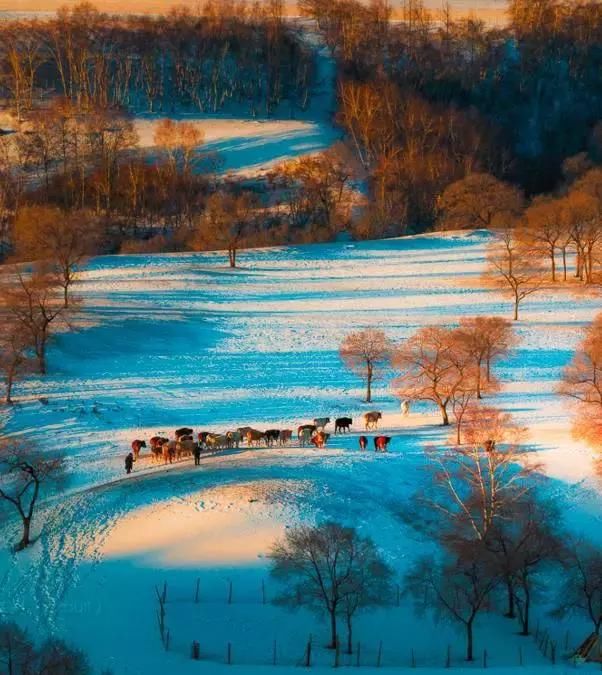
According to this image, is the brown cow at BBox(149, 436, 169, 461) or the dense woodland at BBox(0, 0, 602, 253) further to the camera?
the dense woodland at BBox(0, 0, 602, 253)

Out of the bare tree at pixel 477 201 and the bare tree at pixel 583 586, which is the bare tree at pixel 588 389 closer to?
the bare tree at pixel 583 586

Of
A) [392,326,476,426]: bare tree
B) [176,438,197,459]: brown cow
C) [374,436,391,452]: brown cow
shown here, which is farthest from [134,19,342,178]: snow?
[374,436,391,452]: brown cow

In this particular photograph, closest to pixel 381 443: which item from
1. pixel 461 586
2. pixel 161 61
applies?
pixel 461 586

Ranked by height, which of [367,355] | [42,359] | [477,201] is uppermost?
[477,201]

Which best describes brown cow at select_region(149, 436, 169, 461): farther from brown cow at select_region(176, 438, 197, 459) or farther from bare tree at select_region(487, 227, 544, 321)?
bare tree at select_region(487, 227, 544, 321)

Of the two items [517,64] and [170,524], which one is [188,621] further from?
[517,64]

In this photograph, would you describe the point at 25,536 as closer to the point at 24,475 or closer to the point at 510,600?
the point at 24,475
